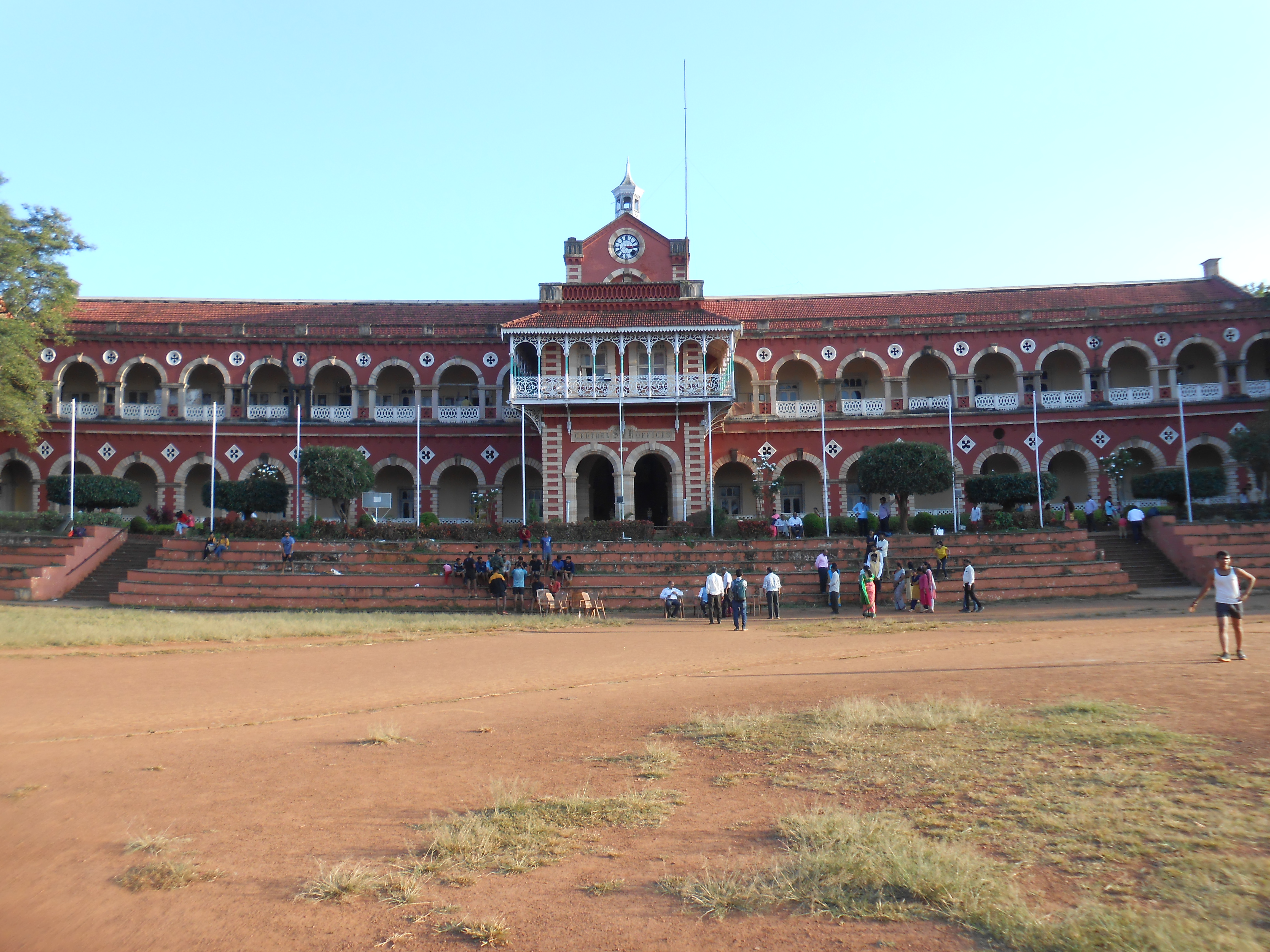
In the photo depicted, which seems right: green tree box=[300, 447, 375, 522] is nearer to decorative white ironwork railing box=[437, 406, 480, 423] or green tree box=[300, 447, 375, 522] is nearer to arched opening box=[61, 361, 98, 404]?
decorative white ironwork railing box=[437, 406, 480, 423]

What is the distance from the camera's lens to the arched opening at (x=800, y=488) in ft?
104

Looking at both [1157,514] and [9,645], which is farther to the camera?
[1157,514]

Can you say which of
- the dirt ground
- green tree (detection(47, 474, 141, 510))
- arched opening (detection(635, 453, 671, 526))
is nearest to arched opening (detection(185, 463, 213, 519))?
green tree (detection(47, 474, 141, 510))

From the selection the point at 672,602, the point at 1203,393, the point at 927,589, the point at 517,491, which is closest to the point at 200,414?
the point at 517,491

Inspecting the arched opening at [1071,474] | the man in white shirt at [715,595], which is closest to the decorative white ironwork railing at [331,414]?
the man in white shirt at [715,595]

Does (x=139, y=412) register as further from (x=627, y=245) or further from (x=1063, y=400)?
(x=1063, y=400)

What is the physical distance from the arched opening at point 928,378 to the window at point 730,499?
7.89 meters

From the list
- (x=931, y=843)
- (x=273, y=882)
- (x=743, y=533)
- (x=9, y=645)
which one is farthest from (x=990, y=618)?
(x=9, y=645)

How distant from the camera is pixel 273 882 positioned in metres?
4.32

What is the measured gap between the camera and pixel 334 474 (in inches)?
947

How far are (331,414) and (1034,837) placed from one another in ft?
101

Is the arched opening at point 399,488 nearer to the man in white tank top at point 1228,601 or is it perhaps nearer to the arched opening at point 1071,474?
the arched opening at point 1071,474

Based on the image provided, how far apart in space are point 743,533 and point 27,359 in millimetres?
23842

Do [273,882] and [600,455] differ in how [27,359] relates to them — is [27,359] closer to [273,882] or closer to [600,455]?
[600,455]
